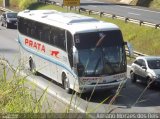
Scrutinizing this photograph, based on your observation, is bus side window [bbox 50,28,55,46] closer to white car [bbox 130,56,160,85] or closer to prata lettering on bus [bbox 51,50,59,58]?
prata lettering on bus [bbox 51,50,59,58]

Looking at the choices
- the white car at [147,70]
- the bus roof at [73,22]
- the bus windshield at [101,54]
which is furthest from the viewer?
the white car at [147,70]

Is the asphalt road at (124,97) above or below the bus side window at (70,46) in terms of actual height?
below

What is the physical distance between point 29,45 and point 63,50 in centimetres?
525

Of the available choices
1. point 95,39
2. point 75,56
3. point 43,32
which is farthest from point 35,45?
point 95,39

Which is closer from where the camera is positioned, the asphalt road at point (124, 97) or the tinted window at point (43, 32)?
the asphalt road at point (124, 97)

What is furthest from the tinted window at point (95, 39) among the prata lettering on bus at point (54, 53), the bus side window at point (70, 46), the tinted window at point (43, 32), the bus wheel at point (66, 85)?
the prata lettering on bus at point (54, 53)

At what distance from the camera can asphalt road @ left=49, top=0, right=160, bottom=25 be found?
139ft

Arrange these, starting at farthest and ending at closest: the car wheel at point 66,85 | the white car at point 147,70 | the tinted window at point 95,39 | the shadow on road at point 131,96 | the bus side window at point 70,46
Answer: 1. the white car at point 147,70
2. the car wheel at point 66,85
3. the bus side window at point 70,46
4. the tinted window at point 95,39
5. the shadow on road at point 131,96

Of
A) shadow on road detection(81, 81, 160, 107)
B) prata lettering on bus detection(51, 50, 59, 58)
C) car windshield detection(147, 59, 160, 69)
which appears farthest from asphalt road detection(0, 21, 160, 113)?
prata lettering on bus detection(51, 50, 59, 58)

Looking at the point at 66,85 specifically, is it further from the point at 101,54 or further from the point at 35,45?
the point at 35,45

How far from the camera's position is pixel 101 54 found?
1872 centimetres

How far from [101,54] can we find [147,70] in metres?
4.01

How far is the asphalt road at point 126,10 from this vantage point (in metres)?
42.2

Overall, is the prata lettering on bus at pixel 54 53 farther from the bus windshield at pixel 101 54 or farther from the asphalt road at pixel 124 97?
the bus windshield at pixel 101 54
